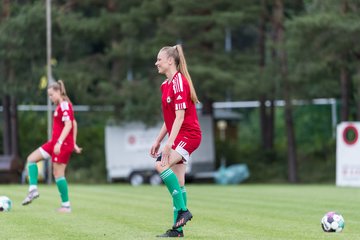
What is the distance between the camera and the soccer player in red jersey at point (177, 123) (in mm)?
10805

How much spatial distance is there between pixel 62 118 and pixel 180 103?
4.56 metres

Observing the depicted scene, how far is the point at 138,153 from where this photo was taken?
1658 inches

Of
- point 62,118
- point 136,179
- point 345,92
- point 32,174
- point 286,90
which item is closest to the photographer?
point 62,118

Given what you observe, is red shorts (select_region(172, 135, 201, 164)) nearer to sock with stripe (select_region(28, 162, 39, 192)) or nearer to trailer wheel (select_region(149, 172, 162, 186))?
sock with stripe (select_region(28, 162, 39, 192))

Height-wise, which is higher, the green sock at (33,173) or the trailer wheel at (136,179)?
the green sock at (33,173)

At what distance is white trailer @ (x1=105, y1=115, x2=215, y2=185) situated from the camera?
41844 millimetres

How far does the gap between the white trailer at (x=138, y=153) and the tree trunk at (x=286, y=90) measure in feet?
11.0

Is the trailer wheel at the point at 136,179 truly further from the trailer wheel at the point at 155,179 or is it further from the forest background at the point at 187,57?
the forest background at the point at 187,57

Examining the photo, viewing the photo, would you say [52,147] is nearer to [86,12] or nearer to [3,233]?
[3,233]

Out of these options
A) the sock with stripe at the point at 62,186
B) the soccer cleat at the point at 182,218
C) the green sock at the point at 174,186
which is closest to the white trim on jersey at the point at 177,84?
the green sock at the point at 174,186

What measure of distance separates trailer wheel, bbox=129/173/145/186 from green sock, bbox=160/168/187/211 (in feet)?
101

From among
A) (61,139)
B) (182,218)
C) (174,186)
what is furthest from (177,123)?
(61,139)

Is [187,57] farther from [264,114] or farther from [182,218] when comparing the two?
[182,218]

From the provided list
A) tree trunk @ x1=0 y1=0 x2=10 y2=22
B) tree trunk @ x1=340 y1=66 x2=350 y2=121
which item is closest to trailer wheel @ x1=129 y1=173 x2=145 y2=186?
tree trunk @ x1=0 y1=0 x2=10 y2=22
